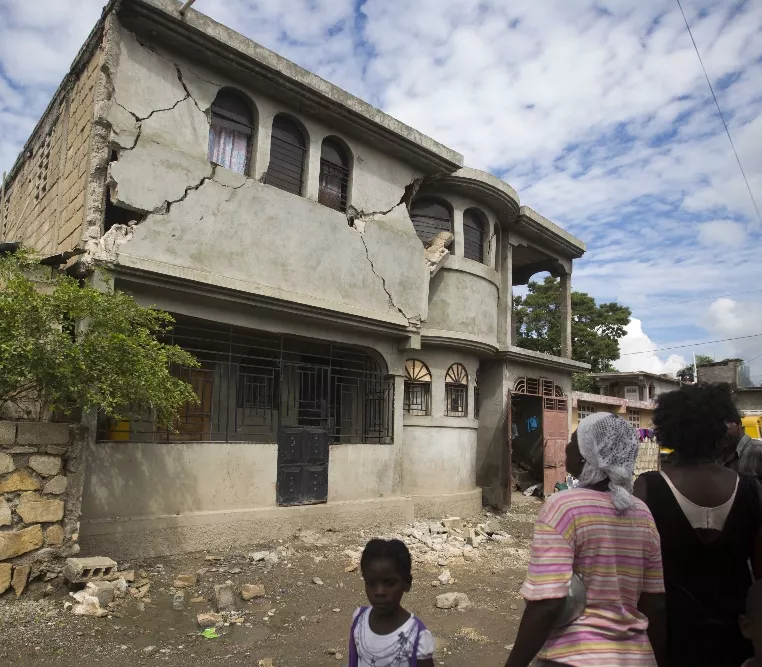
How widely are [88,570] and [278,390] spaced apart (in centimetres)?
443

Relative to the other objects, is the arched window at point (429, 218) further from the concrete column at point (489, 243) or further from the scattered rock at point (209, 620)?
the scattered rock at point (209, 620)

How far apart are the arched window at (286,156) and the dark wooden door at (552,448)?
25.1ft

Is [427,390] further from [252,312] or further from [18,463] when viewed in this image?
[18,463]

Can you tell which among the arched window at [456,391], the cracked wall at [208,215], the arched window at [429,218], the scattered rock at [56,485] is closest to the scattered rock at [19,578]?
the scattered rock at [56,485]

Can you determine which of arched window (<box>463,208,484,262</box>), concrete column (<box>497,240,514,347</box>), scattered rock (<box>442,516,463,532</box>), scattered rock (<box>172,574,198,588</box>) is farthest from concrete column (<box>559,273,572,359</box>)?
scattered rock (<box>172,574,198,588</box>)

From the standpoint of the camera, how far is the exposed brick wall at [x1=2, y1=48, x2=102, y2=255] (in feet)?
23.6

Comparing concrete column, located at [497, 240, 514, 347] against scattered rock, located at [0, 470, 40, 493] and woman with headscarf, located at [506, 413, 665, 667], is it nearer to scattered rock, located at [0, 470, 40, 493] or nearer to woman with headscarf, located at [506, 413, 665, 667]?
scattered rock, located at [0, 470, 40, 493]

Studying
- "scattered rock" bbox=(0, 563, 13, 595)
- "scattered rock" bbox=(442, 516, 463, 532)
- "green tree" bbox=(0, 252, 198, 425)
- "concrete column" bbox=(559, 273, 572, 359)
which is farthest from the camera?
"concrete column" bbox=(559, 273, 572, 359)

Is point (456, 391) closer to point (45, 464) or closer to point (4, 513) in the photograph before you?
point (45, 464)

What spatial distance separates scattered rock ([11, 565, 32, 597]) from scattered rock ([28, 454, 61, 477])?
807 millimetres

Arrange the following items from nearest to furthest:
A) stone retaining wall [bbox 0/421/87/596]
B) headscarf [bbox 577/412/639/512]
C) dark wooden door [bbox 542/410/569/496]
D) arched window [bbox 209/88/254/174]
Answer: headscarf [bbox 577/412/639/512] → stone retaining wall [bbox 0/421/87/596] → arched window [bbox 209/88/254/174] → dark wooden door [bbox 542/410/569/496]

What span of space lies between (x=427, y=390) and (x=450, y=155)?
4241mm

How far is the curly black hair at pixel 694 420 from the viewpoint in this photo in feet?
7.74

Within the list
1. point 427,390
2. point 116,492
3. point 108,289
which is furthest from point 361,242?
point 116,492
